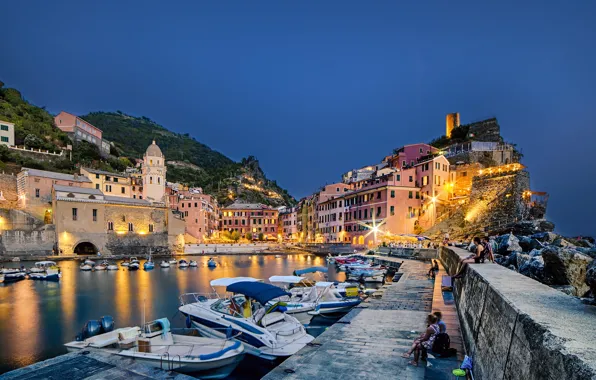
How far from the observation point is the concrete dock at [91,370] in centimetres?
925

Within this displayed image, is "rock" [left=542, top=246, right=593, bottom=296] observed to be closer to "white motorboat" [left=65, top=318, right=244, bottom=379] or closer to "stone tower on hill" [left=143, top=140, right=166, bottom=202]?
"white motorboat" [left=65, top=318, right=244, bottom=379]

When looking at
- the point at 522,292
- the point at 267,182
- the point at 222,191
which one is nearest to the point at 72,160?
the point at 222,191

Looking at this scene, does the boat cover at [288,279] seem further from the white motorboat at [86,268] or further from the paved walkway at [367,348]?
the white motorboat at [86,268]

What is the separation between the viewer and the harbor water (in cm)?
1507

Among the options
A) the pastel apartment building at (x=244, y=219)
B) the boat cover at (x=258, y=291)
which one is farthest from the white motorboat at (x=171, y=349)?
the pastel apartment building at (x=244, y=219)

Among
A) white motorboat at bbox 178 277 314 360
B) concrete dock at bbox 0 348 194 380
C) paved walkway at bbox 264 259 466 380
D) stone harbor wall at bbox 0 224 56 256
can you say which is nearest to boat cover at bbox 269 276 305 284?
white motorboat at bbox 178 277 314 360

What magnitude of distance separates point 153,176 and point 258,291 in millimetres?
75490

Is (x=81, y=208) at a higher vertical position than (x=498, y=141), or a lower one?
lower

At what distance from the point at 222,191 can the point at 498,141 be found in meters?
84.2

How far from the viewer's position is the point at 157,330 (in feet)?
41.1

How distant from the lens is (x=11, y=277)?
36.2 m

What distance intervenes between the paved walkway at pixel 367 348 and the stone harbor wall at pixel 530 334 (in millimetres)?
1951

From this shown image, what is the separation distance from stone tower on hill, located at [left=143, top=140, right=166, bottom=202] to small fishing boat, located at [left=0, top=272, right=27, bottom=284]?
42547mm

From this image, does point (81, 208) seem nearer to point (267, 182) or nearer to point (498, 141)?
point (498, 141)
